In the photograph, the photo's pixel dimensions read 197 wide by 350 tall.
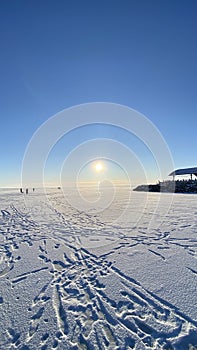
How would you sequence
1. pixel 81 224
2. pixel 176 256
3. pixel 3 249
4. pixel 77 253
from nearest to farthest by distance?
pixel 176 256
pixel 77 253
pixel 3 249
pixel 81 224

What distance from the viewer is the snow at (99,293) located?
7.89ft

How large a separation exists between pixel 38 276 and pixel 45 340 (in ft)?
5.52

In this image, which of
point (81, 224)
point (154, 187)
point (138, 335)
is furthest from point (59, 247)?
point (154, 187)

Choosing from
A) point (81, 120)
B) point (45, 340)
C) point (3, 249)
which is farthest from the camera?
point (81, 120)

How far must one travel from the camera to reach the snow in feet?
7.89

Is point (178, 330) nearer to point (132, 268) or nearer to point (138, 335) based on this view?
point (138, 335)

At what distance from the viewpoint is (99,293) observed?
3.31m

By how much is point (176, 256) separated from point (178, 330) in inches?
97.3

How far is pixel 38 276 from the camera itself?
3951mm

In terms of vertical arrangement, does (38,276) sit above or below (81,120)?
below

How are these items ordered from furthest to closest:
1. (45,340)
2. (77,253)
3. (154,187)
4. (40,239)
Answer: (154,187)
(40,239)
(77,253)
(45,340)

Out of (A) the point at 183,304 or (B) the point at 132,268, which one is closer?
(A) the point at 183,304

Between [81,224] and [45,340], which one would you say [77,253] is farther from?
[81,224]

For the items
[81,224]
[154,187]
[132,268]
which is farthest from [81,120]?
[154,187]
